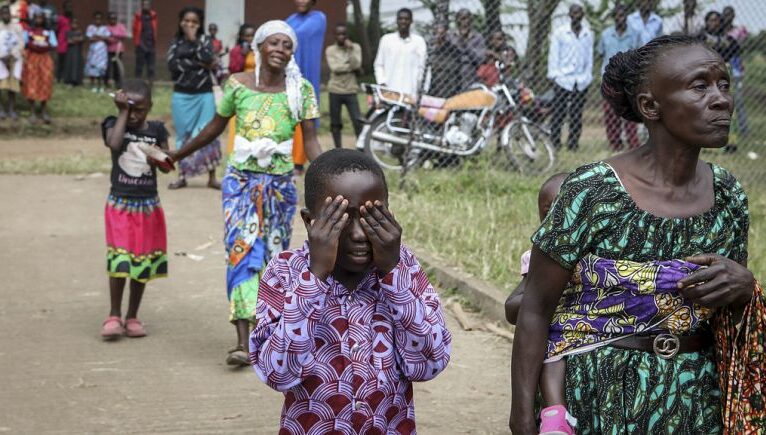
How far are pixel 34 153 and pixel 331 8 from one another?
445 cm

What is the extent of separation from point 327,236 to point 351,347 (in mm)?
332

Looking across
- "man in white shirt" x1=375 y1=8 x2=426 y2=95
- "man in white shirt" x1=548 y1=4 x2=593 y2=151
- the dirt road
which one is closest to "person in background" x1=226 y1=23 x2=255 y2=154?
"man in white shirt" x1=375 y1=8 x2=426 y2=95

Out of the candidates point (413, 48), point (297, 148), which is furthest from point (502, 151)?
point (297, 148)

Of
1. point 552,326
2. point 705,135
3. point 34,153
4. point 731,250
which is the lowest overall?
point 34,153

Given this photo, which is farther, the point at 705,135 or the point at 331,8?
the point at 331,8

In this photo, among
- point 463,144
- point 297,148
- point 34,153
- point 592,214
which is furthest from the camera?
point 34,153

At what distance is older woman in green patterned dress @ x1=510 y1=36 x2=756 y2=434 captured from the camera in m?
2.69

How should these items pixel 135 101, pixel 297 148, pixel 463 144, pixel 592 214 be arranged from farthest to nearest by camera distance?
pixel 463 144 → pixel 297 148 → pixel 135 101 → pixel 592 214

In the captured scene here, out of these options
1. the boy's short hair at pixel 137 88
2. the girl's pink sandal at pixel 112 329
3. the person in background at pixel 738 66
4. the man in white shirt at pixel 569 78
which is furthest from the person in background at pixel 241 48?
the girl's pink sandal at pixel 112 329

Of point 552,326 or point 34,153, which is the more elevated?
point 552,326

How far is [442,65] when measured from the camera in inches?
442

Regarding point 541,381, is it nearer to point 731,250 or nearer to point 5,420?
point 731,250

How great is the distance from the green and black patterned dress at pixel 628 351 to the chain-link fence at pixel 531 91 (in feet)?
26.8

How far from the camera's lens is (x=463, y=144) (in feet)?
39.4
